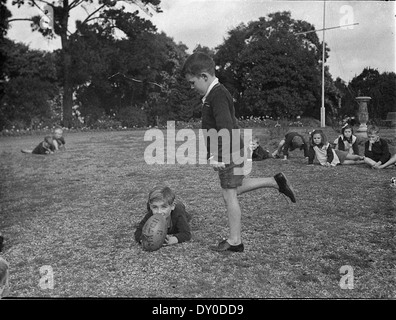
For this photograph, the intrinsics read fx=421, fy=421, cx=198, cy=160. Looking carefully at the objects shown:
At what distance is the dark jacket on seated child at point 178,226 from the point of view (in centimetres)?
273

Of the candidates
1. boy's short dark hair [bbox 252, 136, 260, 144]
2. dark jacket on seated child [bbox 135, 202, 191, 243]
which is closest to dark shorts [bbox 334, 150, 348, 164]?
boy's short dark hair [bbox 252, 136, 260, 144]

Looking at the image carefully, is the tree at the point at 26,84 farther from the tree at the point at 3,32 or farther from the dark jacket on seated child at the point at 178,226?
the dark jacket on seated child at the point at 178,226

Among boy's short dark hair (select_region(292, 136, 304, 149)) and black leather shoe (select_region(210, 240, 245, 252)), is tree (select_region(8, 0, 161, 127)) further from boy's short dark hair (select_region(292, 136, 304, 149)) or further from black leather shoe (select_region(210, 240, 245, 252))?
boy's short dark hair (select_region(292, 136, 304, 149))

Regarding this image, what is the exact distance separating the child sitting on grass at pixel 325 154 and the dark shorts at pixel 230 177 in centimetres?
267

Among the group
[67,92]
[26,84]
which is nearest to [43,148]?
[26,84]

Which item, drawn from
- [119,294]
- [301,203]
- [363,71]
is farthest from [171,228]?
[363,71]

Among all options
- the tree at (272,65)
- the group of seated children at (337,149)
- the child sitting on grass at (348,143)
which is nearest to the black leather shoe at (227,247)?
the tree at (272,65)

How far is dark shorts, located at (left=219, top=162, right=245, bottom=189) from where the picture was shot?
244cm

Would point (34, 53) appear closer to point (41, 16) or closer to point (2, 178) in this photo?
point (41, 16)

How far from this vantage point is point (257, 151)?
5.41 metres

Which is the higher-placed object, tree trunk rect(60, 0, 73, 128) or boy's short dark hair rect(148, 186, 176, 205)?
tree trunk rect(60, 0, 73, 128)

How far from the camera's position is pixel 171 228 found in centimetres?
285

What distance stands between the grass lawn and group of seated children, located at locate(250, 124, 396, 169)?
0.36 meters
